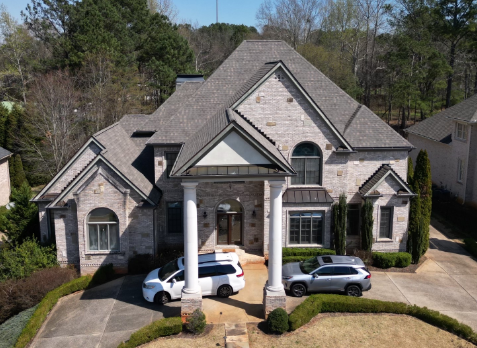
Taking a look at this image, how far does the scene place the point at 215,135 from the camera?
17.3 metres

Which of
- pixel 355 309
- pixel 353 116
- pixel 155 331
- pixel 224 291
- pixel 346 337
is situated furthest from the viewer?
pixel 353 116

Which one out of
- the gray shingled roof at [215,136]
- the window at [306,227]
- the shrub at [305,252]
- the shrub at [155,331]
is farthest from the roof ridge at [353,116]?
the shrub at [155,331]

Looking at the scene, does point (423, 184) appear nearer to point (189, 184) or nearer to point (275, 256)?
point (275, 256)

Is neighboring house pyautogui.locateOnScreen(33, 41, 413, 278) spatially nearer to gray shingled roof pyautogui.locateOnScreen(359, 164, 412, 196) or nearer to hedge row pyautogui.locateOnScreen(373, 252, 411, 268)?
gray shingled roof pyautogui.locateOnScreen(359, 164, 412, 196)

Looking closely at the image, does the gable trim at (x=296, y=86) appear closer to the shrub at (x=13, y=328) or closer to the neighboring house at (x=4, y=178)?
the shrub at (x=13, y=328)

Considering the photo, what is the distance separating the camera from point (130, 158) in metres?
24.8

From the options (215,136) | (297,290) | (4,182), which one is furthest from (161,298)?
(4,182)

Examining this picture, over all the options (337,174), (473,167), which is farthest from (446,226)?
(337,174)

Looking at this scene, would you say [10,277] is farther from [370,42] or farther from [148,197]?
[370,42]

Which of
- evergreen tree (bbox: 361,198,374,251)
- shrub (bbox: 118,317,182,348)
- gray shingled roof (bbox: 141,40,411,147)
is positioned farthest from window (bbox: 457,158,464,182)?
shrub (bbox: 118,317,182,348)

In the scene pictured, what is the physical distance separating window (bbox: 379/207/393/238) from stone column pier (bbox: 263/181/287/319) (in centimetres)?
933

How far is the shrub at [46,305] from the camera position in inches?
652

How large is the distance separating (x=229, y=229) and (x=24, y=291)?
10.5 meters

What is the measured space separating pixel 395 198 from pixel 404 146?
118 inches
